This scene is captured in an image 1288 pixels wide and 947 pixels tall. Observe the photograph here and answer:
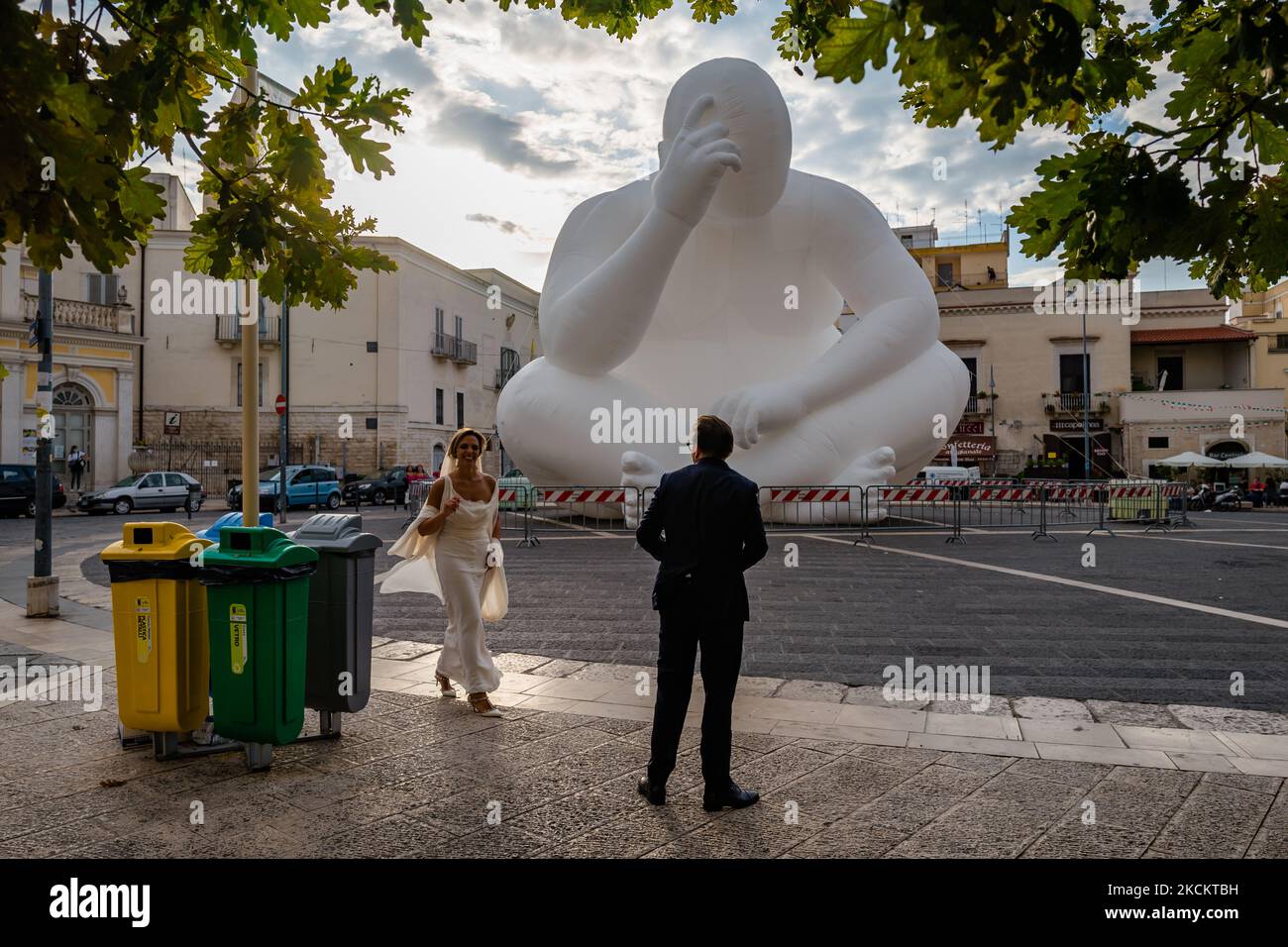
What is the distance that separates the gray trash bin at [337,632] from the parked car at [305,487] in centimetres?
2136

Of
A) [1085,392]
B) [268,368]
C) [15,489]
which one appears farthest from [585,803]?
[1085,392]

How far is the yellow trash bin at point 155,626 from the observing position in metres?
4.04

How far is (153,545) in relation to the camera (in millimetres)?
4098

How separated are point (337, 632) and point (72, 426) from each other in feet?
96.1

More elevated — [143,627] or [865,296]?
[865,296]

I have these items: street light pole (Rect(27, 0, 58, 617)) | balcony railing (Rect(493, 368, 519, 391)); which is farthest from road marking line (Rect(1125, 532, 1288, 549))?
balcony railing (Rect(493, 368, 519, 391))

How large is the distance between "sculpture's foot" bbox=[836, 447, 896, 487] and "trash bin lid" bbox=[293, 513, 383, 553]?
383 inches

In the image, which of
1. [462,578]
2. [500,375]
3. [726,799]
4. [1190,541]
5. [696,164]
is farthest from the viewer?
[500,375]

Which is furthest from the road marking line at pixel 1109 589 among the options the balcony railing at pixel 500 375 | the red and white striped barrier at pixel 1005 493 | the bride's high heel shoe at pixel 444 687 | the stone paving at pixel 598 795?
the balcony railing at pixel 500 375

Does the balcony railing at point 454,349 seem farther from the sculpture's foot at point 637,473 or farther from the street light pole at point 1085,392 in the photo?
the sculpture's foot at point 637,473

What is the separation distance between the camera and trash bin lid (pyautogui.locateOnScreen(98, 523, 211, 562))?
13.3ft

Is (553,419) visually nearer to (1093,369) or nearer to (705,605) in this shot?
(705,605)

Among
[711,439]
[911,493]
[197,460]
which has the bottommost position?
[911,493]
